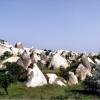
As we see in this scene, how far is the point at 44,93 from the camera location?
8500cm

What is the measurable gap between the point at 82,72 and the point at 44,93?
2391cm

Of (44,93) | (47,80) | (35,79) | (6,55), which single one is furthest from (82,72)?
(6,55)

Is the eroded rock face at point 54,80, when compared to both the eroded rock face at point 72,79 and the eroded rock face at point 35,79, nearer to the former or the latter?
the eroded rock face at point 35,79

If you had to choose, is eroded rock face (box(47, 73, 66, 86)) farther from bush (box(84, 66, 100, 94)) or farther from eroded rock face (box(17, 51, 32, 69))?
eroded rock face (box(17, 51, 32, 69))

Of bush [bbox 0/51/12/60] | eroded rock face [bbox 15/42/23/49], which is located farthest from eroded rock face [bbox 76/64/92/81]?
eroded rock face [bbox 15/42/23/49]

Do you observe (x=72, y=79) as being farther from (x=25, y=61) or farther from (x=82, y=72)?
(x=25, y=61)

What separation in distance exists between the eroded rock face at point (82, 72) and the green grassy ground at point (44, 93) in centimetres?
1127

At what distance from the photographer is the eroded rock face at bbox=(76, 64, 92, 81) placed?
346 ft

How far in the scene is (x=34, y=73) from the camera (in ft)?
318

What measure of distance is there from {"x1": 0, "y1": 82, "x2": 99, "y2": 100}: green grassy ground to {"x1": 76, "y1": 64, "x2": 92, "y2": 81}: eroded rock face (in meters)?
11.3

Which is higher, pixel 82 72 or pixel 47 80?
pixel 82 72

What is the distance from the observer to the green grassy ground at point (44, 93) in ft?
259

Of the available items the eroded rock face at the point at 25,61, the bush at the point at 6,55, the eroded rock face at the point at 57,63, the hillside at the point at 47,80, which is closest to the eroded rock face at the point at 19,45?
the bush at the point at 6,55

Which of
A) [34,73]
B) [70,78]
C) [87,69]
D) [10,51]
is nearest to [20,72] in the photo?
[34,73]
